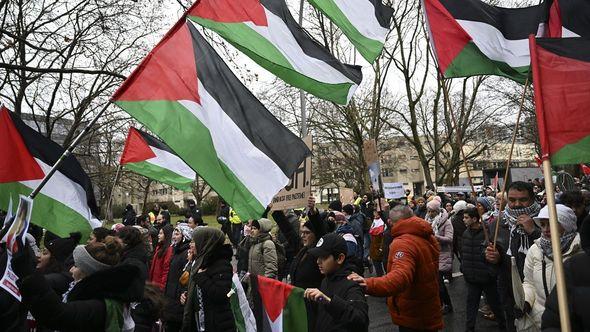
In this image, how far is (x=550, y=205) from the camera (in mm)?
2457

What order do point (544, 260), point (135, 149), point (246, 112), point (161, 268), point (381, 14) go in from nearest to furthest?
point (246, 112) < point (544, 260) < point (381, 14) < point (161, 268) < point (135, 149)

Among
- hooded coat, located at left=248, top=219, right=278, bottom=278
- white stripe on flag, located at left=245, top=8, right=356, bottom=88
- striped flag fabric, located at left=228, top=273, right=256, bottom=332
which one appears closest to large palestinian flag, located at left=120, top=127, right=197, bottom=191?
hooded coat, located at left=248, top=219, right=278, bottom=278

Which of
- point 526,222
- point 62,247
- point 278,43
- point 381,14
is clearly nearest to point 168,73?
point 278,43

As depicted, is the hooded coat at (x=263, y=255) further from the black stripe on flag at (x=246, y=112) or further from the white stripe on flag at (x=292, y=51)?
the black stripe on flag at (x=246, y=112)

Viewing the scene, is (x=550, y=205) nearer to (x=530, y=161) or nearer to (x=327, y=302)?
(x=327, y=302)

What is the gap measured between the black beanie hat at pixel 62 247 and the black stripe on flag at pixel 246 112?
2318mm

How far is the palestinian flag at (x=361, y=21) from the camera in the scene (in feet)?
17.1

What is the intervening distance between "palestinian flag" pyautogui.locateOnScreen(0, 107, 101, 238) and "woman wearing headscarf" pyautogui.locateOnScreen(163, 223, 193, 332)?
1.14m

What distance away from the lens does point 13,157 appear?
428 centimetres

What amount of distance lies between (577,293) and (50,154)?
4.09 metres

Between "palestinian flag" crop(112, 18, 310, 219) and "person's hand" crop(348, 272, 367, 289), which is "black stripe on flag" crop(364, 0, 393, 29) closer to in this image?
"palestinian flag" crop(112, 18, 310, 219)

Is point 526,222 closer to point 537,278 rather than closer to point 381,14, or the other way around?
point 537,278

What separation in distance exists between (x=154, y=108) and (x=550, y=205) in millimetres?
2469

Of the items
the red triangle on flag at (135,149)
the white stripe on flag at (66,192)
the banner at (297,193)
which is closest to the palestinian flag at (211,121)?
the banner at (297,193)
